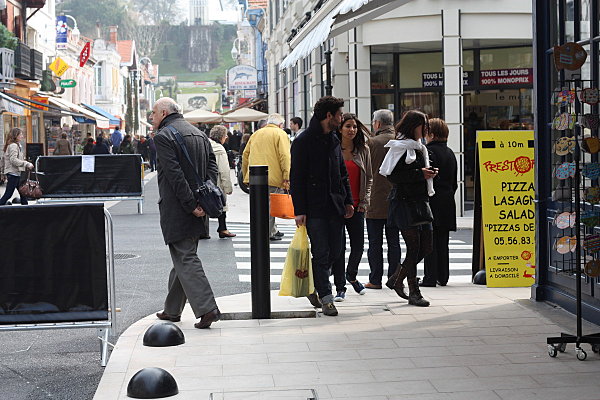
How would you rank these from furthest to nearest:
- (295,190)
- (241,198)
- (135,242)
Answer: (241,198) < (135,242) < (295,190)

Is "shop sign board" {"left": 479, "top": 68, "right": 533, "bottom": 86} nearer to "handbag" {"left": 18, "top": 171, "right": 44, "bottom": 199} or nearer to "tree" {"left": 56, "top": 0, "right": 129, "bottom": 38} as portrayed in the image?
"handbag" {"left": 18, "top": 171, "right": 44, "bottom": 199}

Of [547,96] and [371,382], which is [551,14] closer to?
[547,96]

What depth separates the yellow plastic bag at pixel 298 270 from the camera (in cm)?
866

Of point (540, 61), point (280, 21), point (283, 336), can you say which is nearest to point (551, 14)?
point (540, 61)

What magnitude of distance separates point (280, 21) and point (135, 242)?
26.3m

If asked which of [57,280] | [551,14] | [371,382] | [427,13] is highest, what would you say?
[427,13]

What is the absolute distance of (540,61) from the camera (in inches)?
352

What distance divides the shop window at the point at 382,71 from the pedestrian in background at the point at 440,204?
11700 mm

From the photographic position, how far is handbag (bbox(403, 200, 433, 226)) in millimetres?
8758

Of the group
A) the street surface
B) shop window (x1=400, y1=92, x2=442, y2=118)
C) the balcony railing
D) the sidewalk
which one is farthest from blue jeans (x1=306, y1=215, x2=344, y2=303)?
the balcony railing

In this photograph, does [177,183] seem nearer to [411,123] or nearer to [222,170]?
[411,123]

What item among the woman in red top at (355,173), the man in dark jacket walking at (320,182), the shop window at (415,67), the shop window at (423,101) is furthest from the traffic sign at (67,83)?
the man in dark jacket walking at (320,182)

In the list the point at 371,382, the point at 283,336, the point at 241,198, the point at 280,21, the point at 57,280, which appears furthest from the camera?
the point at 280,21

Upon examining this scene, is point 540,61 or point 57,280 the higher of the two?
point 540,61
